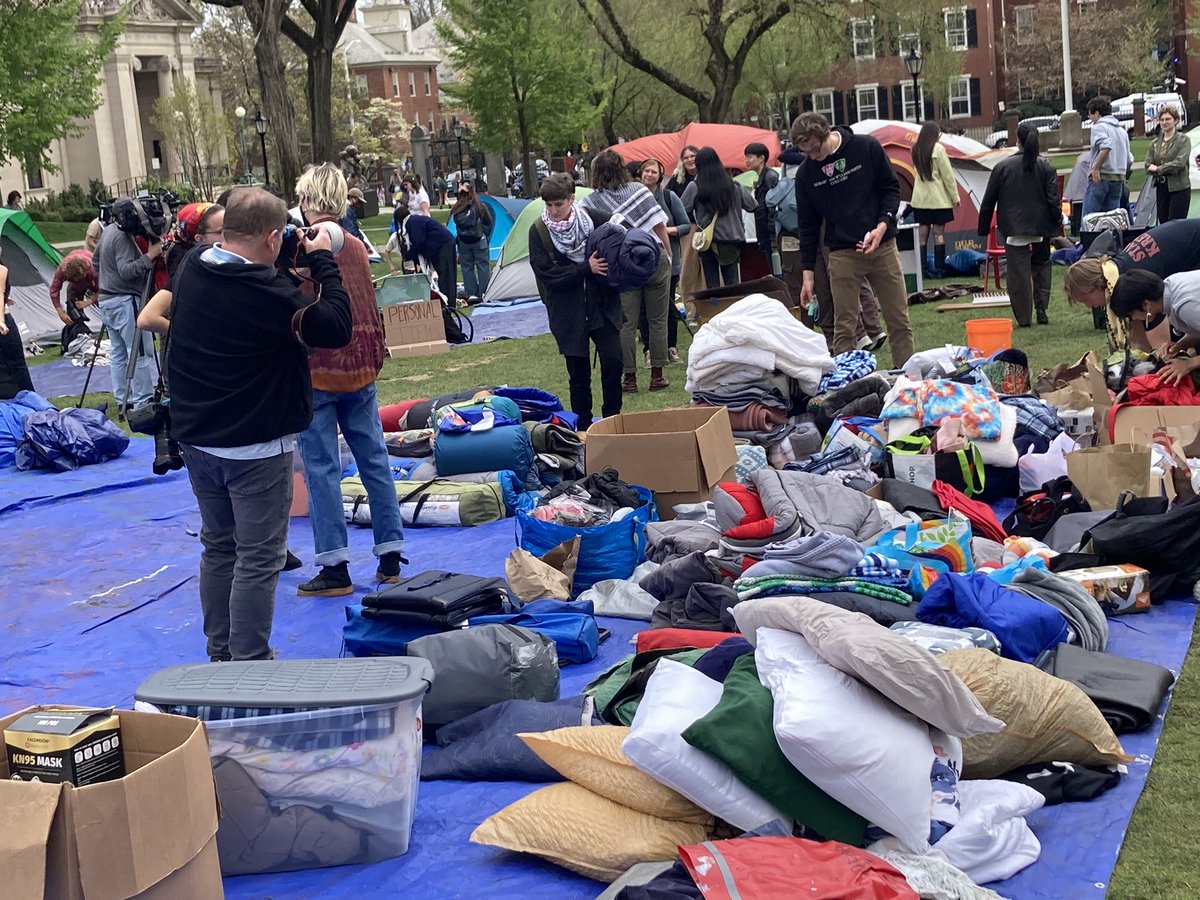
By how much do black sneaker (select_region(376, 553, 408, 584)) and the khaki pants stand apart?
3.89 metres

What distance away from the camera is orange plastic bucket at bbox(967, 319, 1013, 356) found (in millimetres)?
8648

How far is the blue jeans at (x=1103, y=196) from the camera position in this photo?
13.4 metres

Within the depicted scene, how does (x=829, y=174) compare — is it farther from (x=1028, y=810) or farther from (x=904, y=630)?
(x=1028, y=810)

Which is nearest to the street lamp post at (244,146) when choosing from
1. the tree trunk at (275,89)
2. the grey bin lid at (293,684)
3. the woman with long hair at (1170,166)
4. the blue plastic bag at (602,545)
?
the tree trunk at (275,89)

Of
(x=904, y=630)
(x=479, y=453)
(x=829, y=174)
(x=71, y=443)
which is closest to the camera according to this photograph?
(x=904, y=630)

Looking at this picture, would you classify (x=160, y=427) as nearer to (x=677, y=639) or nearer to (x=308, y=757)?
(x=677, y=639)

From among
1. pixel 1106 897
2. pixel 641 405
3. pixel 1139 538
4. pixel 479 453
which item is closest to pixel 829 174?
pixel 641 405

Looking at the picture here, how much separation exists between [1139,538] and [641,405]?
457 centimetres

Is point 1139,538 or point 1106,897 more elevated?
point 1139,538

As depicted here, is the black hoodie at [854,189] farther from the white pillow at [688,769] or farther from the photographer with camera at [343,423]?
the white pillow at [688,769]

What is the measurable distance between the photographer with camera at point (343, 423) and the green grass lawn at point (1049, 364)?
10.2 feet

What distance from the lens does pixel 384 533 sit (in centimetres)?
581

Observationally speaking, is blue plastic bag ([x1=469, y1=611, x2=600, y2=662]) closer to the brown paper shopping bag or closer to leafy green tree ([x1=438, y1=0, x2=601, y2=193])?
the brown paper shopping bag

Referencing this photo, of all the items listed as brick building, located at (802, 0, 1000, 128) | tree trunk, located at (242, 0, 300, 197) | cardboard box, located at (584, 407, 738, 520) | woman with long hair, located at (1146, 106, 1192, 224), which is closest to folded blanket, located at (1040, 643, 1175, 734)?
cardboard box, located at (584, 407, 738, 520)
